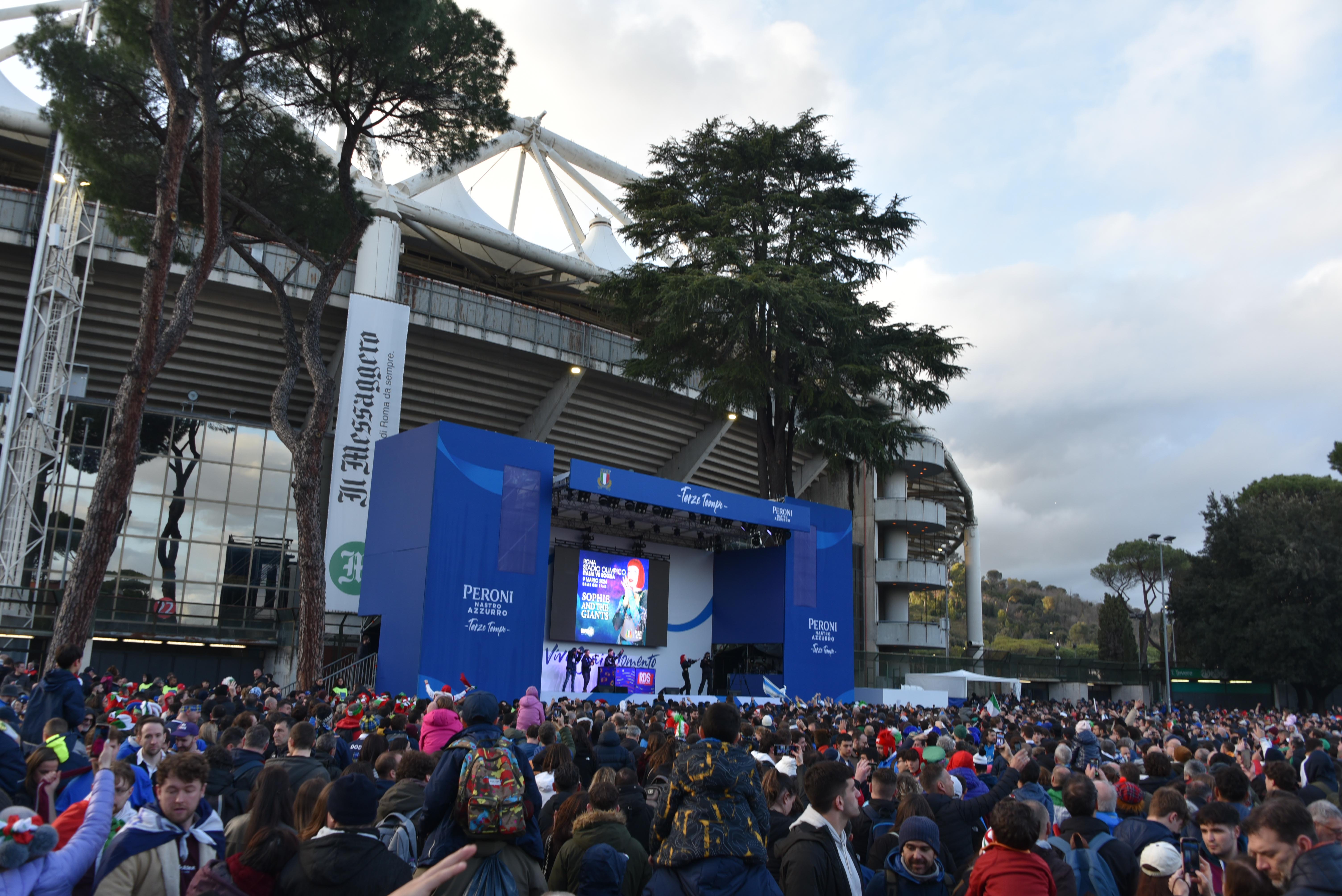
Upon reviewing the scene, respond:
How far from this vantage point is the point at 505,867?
3896mm

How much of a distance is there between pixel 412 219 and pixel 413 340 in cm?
392

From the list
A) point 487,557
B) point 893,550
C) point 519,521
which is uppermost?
point 893,550

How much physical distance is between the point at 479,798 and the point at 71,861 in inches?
56.5

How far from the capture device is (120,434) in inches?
486

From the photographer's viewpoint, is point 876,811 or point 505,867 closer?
point 505,867

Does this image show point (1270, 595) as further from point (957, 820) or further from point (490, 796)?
point (490, 796)

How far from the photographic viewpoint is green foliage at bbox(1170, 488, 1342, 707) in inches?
1538

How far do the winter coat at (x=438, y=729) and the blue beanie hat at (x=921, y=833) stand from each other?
11.3 ft

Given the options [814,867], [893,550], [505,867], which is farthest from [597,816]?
[893,550]

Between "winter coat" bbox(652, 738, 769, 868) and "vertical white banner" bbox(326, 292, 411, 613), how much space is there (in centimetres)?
1851

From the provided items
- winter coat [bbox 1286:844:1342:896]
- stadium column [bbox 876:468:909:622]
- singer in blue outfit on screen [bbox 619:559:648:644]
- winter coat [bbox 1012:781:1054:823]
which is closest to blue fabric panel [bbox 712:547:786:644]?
singer in blue outfit on screen [bbox 619:559:648:644]

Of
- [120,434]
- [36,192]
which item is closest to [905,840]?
[120,434]

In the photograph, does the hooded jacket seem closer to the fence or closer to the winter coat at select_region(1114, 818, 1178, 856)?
the winter coat at select_region(1114, 818, 1178, 856)

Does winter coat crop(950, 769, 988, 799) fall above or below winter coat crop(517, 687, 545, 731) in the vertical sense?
below
